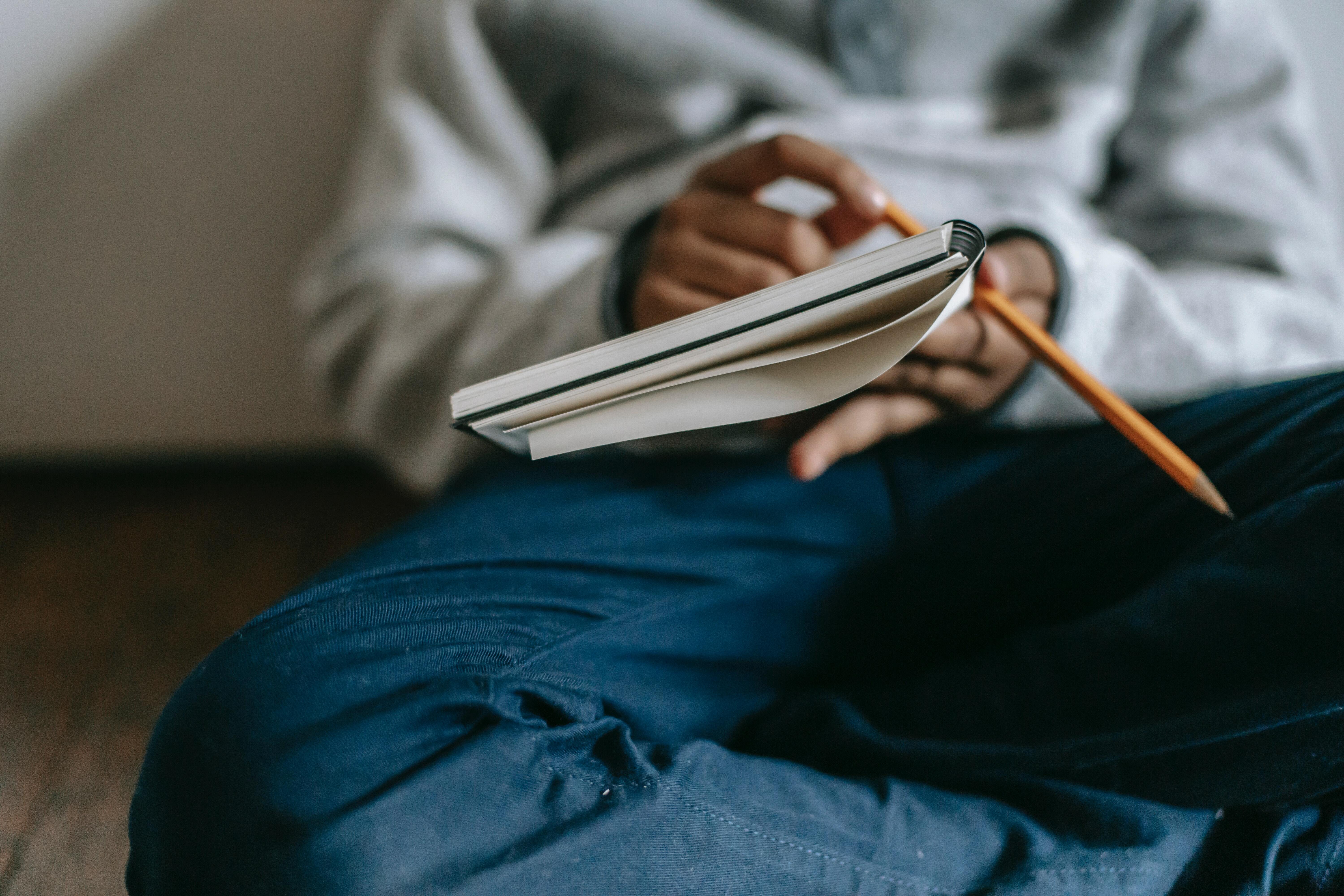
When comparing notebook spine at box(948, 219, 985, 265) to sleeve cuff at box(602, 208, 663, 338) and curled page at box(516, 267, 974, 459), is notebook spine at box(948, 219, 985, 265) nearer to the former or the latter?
curled page at box(516, 267, 974, 459)

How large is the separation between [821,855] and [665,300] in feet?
0.88

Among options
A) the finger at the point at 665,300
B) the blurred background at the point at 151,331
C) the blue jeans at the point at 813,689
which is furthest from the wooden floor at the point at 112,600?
the finger at the point at 665,300

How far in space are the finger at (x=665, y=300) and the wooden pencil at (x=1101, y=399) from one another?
0.12m

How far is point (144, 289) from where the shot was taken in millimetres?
807

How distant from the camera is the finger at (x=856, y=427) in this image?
406mm

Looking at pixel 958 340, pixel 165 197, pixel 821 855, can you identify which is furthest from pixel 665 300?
pixel 165 197

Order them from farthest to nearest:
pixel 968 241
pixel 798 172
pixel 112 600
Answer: pixel 112 600, pixel 798 172, pixel 968 241

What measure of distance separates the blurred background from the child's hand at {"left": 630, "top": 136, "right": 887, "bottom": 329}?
0.49m

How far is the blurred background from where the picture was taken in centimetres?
70

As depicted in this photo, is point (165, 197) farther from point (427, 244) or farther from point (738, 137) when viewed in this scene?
point (738, 137)

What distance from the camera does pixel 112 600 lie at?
762mm

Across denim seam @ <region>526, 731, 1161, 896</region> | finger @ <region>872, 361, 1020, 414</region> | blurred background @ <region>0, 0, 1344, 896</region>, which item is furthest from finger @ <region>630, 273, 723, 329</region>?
blurred background @ <region>0, 0, 1344, 896</region>

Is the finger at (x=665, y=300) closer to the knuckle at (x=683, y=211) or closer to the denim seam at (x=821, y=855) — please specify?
the knuckle at (x=683, y=211)

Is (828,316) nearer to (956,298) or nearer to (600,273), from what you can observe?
(956,298)
